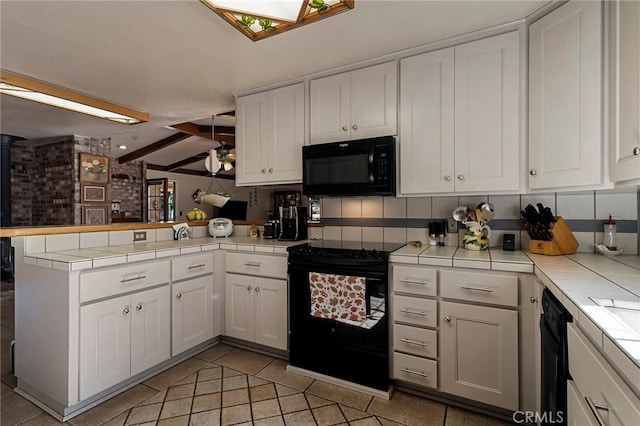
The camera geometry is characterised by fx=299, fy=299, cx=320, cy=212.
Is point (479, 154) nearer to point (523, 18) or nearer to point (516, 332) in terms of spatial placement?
point (523, 18)

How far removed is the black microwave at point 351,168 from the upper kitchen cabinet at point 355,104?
13 centimetres

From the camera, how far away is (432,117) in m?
1.98

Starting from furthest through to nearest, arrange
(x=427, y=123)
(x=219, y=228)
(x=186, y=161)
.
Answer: (x=186, y=161), (x=219, y=228), (x=427, y=123)

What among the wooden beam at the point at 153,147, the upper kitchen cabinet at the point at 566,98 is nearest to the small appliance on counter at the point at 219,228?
the upper kitchen cabinet at the point at 566,98

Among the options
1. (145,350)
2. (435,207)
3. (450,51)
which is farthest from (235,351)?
(450,51)

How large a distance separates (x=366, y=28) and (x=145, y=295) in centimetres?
219

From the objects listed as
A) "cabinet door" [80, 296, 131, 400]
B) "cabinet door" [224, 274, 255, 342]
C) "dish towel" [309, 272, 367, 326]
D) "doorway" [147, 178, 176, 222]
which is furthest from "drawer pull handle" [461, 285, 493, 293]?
"doorway" [147, 178, 176, 222]

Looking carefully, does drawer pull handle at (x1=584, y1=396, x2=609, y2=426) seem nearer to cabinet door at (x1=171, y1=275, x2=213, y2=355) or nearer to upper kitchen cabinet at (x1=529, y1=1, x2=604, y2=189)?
upper kitchen cabinet at (x1=529, y1=1, x2=604, y2=189)

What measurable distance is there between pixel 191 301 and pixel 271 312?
2.04 ft

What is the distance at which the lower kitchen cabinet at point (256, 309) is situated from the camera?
2256mm

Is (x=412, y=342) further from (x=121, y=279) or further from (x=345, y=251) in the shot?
(x=121, y=279)

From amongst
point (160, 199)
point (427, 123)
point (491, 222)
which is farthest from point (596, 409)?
point (160, 199)

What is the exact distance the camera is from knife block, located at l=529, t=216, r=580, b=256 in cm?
174

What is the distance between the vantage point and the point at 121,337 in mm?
1831
